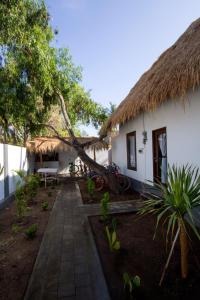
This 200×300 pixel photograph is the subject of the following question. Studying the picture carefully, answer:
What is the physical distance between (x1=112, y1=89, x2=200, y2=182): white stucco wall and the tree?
1723 mm

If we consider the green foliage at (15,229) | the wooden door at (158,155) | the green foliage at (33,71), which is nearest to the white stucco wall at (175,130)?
the wooden door at (158,155)

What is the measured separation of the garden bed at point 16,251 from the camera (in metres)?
2.56

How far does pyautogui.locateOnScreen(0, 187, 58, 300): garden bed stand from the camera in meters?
2.56

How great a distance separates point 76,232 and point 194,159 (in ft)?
9.29

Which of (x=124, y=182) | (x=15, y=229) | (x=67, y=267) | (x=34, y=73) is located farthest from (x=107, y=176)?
(x=67, y=267)

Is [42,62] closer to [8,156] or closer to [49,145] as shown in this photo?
[8,156]

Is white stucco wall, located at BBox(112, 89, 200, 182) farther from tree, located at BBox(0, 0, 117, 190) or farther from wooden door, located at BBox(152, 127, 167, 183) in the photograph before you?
tree, located at BBox(0, 0, 117, 190)

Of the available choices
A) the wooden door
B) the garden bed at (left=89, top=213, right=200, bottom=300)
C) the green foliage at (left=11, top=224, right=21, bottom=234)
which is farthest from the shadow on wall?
the wooden door

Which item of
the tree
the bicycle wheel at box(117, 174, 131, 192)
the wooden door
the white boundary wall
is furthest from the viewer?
the bicycle wheel at box(117, 174, 131, 192)

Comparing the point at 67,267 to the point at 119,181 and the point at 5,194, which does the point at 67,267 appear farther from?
the point at 119,181

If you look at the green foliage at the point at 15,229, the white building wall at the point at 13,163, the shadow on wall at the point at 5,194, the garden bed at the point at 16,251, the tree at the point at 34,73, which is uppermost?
the tree at the point at 34,73

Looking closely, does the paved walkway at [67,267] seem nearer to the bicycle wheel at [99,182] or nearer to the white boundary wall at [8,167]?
the white boundary wall at [8,167]

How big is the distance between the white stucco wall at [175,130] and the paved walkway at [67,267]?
2327 millimetres

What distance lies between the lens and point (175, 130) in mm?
5008
